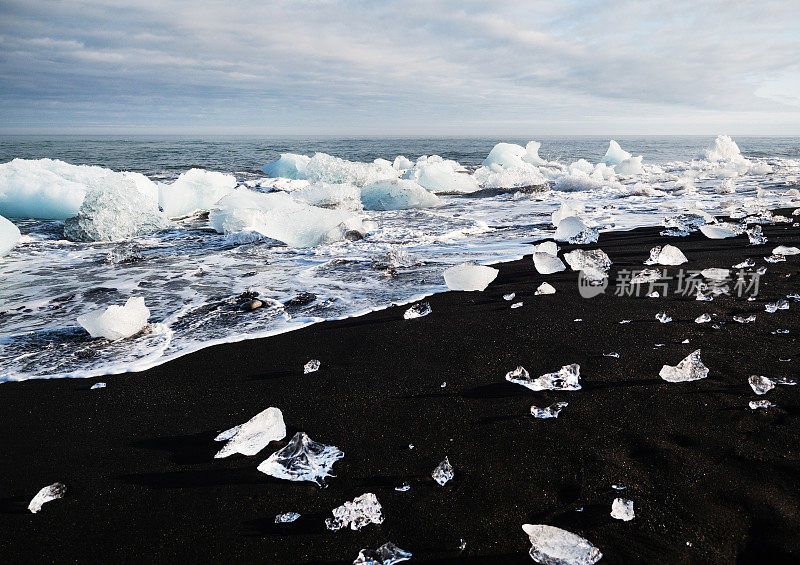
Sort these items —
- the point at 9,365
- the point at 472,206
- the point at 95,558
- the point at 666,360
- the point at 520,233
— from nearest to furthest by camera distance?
the point at 95,558 → the point at 666,360 → the point at 9,365 → the point at 520,233 → the point at 472,206

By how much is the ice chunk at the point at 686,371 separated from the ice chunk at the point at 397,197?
735 cm

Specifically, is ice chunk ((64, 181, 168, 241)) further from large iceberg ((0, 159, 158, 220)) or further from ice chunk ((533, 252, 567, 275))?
ice chunk ((533, 252, 567, 275))

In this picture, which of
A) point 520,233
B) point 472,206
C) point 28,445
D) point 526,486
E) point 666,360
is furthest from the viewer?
point 472,206

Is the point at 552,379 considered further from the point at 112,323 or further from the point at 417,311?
the point at 112,323

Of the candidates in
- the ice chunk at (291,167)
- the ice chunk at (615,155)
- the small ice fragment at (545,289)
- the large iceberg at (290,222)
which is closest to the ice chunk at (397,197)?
the large iceberg at (290,222)

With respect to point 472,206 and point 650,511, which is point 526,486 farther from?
point 472,206

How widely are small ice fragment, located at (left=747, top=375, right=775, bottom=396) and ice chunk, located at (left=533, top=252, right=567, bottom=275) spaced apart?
2062 mm

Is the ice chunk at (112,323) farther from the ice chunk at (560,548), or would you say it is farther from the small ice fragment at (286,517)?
the ice chunk at (560,548)

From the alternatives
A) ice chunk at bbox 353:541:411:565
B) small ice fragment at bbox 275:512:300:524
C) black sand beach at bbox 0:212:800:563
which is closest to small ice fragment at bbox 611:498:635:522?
black sand beach at bbox 0:212:800:563

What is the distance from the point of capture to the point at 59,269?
493 cm

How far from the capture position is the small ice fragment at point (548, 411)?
1963 mm

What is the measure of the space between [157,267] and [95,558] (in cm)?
401

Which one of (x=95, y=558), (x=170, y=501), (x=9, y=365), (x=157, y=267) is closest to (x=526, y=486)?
(x=170, y=501)

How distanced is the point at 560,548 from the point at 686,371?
127 centimetres
